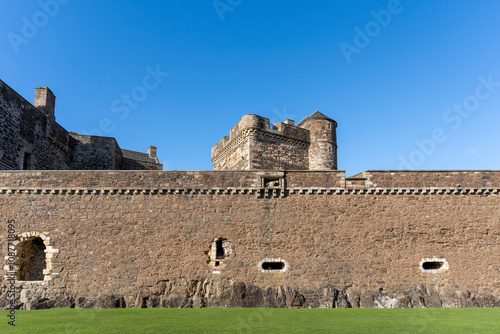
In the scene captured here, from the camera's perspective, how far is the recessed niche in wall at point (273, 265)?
17.0 meters

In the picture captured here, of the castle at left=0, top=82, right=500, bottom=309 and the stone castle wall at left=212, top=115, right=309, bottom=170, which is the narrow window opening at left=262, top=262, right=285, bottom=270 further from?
the stone castle wall at left=212, top=115, right=309, bottom=170

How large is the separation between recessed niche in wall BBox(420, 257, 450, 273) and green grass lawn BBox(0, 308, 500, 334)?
6.33ft

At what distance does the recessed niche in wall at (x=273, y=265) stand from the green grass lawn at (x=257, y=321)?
6.18ft

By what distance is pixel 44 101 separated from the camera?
78.1 feet

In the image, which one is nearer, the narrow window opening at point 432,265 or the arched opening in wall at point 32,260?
the arched opening in wall at point 32,260

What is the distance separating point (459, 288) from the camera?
1719 centimetres

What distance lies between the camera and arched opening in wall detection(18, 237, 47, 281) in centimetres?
1727

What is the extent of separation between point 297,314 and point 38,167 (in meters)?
16.3

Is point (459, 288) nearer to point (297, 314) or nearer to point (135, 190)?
point (297, 314)

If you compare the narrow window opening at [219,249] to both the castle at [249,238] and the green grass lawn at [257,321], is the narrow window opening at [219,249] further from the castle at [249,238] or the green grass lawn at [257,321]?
the green grass lawn at [257,321]

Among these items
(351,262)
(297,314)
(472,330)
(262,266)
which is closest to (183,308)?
(262,266)

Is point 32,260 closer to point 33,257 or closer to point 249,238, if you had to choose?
point 33,257
